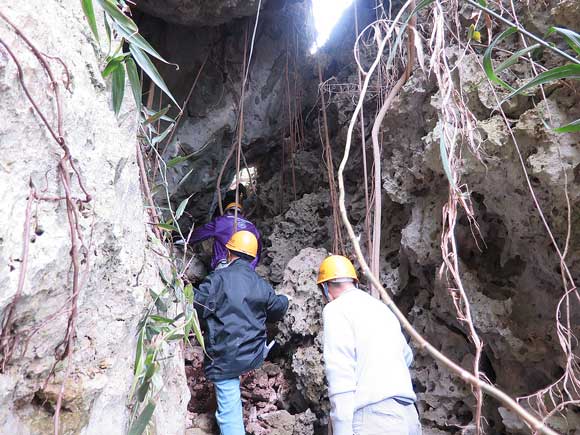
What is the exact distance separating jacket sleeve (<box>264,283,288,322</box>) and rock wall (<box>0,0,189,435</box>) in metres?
1.12

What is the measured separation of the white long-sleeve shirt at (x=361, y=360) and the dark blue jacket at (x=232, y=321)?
0.71 metres

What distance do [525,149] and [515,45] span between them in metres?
0.49

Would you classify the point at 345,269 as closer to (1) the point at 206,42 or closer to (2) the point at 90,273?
(2) the point at 90,273

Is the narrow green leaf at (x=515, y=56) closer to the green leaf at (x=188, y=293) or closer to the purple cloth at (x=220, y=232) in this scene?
the green leaf at (x=188, y=293)

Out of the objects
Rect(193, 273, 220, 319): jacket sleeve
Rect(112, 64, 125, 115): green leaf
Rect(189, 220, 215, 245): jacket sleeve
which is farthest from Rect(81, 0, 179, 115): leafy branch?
Rect(189, 220, 215, 245): jacket sleeve

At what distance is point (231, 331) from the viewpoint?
215 centimetres

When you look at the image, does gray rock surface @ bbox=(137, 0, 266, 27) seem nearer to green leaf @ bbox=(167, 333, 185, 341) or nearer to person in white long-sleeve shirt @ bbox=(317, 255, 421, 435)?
person in white long-sleeve shirt @ bbox=(317, 255, 421, 435)

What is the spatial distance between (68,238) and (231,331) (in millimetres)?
1413

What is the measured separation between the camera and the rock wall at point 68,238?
77 centimetres

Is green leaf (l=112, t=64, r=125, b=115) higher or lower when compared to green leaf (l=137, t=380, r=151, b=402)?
higher

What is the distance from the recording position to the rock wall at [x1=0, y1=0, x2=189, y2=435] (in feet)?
2.52

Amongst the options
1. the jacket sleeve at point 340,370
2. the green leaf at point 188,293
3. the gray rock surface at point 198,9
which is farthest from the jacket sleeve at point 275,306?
the gray rock surface at point 198,9

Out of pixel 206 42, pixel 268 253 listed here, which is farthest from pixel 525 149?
pixel 206 42

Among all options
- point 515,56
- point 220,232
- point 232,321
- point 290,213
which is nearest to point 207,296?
point 232,321
